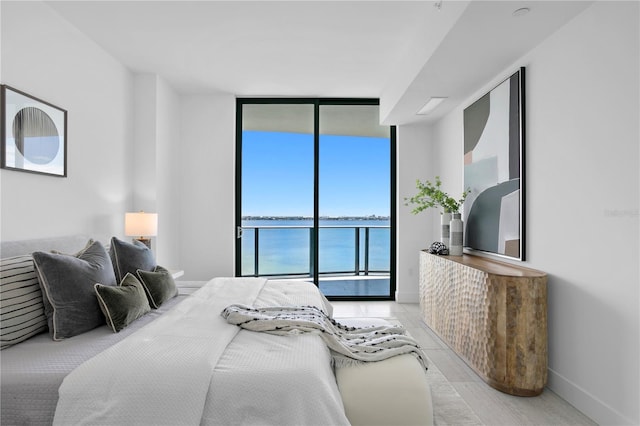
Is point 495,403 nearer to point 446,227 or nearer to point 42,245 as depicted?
point 446,227

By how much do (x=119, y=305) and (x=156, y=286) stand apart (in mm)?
531

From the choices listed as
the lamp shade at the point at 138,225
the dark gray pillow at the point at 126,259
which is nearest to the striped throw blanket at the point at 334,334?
the dark gray pillow at the point at 126,259

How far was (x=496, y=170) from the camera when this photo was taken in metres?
3.43

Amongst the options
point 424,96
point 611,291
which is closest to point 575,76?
point 611,291

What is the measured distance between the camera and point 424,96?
3.98 metres

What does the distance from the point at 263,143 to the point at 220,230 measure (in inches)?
81.9

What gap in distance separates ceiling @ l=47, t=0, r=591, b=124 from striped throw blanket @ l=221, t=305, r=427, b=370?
2.00 m

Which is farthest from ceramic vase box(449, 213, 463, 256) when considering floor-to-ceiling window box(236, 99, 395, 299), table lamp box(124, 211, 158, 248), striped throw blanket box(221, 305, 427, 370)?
table lamp box(124, 211, 158, 248)

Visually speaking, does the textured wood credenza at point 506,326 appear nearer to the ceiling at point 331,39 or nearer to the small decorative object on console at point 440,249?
the small decorative object on console at point 440,249

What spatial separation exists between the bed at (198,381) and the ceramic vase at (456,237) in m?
2.07

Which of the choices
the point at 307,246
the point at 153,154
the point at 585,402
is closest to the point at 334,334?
the point at 585,402

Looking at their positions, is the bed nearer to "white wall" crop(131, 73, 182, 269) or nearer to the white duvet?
the white duvet

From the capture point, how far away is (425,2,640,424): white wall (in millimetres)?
2064

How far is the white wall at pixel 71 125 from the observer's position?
8.71 feet
